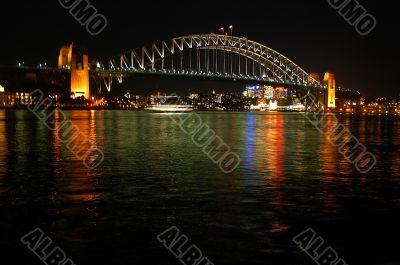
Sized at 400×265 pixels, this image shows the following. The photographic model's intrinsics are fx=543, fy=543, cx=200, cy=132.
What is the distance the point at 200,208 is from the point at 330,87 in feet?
327

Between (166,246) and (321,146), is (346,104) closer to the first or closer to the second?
(321,146)

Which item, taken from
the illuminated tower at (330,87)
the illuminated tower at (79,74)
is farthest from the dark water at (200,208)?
the illuminated tower at (330,87)

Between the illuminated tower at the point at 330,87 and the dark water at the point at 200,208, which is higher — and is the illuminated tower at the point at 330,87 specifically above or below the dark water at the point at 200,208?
above

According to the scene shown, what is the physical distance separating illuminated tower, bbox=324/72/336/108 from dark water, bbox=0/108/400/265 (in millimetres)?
90857

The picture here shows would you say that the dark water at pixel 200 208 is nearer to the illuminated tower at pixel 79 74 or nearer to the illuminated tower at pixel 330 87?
the illuminated tower at pixel 79 74

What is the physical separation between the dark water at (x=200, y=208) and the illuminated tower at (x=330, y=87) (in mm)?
90857

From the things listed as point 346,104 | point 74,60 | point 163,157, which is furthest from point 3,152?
point 346,104

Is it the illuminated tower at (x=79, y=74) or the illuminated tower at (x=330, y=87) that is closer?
the illuminated tower at (x=79, y=74)

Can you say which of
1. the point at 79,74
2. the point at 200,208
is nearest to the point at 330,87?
the point at 79,74

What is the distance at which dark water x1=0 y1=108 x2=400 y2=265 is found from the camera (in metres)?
5.88

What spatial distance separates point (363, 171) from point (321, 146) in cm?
755

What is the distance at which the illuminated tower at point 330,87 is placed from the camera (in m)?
102

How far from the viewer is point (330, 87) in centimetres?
10381

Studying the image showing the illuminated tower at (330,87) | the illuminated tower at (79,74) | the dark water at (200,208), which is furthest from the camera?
the illuminated tower at (330,87)
